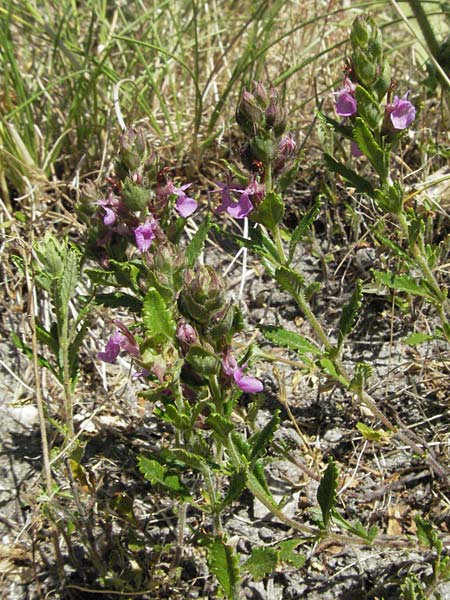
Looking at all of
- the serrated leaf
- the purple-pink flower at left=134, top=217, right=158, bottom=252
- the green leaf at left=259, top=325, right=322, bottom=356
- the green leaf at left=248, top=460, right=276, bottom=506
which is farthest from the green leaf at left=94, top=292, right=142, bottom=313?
the green leaf at left=248, top=460, right=276, bottom=506

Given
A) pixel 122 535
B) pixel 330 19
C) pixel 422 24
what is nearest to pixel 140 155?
pixel 122 535

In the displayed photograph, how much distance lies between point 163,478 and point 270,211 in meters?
0.92

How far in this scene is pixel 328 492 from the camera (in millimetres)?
2158

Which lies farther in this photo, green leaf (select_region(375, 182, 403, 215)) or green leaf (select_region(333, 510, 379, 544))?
green leaf (select_region(375, 182, 403, 215))

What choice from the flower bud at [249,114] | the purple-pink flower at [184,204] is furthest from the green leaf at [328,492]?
the flower bud at [249,114]

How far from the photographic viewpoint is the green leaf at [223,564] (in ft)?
6.54

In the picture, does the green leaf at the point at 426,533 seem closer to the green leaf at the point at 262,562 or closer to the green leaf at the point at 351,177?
the green leaf at the point at 262,562

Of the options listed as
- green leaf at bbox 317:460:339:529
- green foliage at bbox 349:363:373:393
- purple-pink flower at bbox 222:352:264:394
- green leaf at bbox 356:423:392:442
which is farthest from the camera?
green leaf at bbox 356:423:392:442

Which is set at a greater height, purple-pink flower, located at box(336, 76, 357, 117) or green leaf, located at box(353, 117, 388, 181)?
purple-pink flower, located at box(336, 76, 357, 117)

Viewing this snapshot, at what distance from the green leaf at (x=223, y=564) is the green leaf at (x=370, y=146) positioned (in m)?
1.31

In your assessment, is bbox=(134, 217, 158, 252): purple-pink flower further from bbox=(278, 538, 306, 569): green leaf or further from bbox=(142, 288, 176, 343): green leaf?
bbox=(278, 538, 306, 569): green leaf

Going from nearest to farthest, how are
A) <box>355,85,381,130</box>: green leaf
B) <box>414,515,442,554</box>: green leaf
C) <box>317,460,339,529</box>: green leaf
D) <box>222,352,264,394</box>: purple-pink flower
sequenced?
<box>222,352,264,394</box>: purple-pink flower, <box>317,460,339,529</box>: green leaf, <box>414,515,442,554</box>: green leaf, <box>355,85,381,130</box>: green leaf

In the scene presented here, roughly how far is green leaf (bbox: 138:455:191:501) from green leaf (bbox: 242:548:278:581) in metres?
0.28

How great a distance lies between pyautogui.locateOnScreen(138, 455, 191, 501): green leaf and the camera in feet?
6.83
